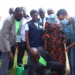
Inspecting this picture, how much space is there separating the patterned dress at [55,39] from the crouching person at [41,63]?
19.4 inches

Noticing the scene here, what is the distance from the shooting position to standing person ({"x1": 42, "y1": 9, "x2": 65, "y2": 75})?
9.32 feet

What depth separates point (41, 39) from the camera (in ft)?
9.60

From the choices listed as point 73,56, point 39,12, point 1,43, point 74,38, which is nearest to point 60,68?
point 73,56

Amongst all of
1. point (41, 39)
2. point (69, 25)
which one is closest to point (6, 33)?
point (41, 39)

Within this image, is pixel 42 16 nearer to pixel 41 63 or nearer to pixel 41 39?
pixel 41 39

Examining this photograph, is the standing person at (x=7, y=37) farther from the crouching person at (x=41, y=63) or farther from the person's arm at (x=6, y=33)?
the crouching person at (x=41, y=63)

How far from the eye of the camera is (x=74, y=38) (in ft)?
7.85

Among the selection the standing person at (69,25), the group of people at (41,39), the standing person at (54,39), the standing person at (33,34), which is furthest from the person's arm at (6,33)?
the standing person at (69,25)

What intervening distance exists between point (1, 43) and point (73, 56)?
4.82 feet

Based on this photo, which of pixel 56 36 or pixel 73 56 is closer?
pixel 73 56

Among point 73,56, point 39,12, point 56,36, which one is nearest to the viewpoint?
point 73,56

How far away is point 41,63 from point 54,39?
0.81m

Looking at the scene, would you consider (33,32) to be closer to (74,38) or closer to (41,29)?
(41,29)

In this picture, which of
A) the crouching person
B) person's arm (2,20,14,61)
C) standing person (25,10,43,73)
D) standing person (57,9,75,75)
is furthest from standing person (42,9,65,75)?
person's arm (2,20,14,61)
